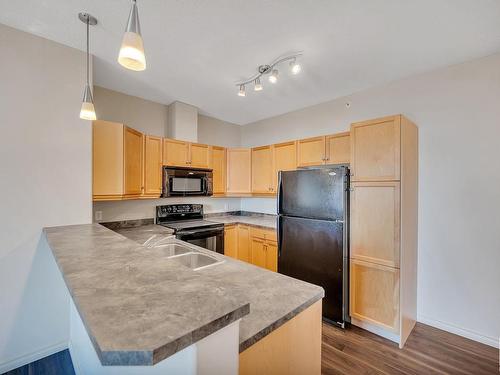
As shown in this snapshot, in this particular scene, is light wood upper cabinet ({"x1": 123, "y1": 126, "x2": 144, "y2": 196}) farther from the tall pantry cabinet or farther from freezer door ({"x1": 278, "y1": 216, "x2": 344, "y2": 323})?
the tall pantry cabinet

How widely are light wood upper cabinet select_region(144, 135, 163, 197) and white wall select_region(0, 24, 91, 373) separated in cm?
79

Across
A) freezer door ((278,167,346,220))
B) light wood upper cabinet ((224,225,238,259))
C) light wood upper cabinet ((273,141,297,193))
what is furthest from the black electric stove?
light wood upper cabinet ((273,141,297,193))

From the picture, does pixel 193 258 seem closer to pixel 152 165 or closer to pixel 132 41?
pixel 132 41

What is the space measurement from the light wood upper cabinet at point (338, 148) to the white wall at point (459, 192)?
62 cm

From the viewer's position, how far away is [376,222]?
7.30ft

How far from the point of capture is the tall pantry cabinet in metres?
2.11

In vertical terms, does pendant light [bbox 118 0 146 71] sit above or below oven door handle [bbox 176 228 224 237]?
above

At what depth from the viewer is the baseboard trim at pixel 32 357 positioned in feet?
5.99

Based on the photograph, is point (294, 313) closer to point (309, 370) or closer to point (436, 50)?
point (309, 370)

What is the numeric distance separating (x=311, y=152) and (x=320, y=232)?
3.78 feet

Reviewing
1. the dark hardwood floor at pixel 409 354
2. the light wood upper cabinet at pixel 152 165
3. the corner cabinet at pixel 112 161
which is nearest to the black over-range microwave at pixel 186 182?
the light wood upper cabinet at pixel 152 165

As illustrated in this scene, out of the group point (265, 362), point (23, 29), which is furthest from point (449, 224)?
point (23, 29)

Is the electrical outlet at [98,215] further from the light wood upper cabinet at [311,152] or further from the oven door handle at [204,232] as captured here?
the light wood upper cabinet at [311,152]

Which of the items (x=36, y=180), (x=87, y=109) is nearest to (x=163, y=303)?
(x=87, y=109)
